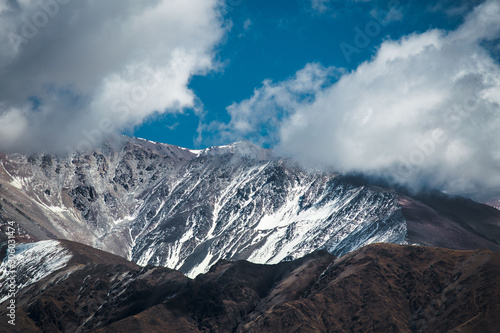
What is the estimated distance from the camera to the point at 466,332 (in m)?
197

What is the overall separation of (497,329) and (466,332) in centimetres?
978

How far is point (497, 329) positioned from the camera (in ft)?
645
